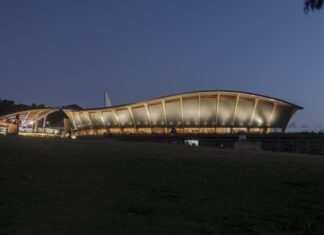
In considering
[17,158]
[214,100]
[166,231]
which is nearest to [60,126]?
[214,100]

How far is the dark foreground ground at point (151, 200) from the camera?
6660 millimetres

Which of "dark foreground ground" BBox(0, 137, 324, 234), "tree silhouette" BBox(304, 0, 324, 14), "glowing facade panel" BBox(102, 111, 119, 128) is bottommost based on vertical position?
"dark foreground ground" BBox(0, 137, 324, 234)

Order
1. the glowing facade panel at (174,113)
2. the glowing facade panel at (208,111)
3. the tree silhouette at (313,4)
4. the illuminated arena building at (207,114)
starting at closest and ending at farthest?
1. the tree silhouette at (313,4)
2. the illuminated arena building at (207,114)
3. the glowing facade panel at (208,111)
4. the glowing facade panel at (174,113)

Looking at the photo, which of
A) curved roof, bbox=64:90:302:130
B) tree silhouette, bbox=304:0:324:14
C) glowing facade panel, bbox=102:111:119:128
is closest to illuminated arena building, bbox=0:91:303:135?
curved roof, bbox=64:90:302:130

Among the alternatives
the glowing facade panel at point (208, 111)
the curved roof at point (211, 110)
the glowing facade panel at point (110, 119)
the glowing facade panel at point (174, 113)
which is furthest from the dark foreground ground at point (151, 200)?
the glowing facade panel at point (110, 119)

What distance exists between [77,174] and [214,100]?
95218mm

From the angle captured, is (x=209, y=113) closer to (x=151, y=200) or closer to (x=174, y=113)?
(x=174, y=113)

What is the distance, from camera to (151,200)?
28.5 feet

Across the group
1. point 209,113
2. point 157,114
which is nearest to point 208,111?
point 209,113

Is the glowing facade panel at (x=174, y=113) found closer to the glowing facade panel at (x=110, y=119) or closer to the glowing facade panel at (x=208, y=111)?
the glowing facade panel at (x=208, y=111)

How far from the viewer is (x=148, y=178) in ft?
38.0

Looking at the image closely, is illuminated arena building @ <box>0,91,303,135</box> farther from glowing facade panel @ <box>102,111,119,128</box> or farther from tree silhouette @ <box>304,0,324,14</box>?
tree silhouette @ <box>304,0,324,14</box>

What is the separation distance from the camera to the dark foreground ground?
6.66 metres

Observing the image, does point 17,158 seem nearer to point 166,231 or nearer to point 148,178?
point 148,178
